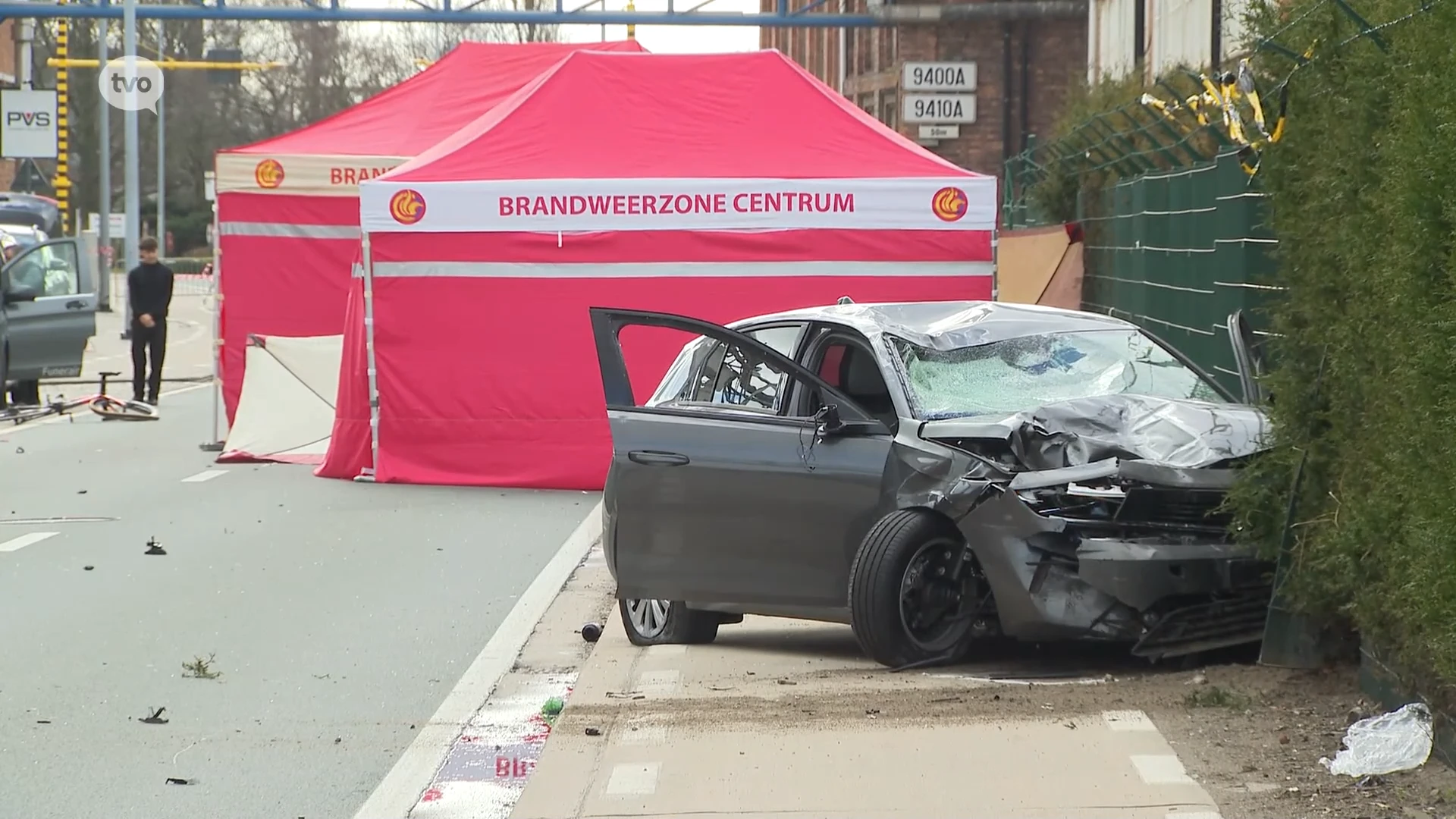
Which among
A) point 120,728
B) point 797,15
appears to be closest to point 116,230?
point 797,15

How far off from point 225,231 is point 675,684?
12579mm

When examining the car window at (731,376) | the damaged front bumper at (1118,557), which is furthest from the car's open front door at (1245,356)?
the car window at (731,376)

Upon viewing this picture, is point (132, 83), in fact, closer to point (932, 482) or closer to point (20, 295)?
point (20, 295)

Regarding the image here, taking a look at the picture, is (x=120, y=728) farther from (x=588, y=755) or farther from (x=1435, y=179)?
(x=1435, y=179)

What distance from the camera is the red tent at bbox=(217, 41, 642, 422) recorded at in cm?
1850

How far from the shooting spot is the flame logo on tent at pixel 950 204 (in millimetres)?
15391

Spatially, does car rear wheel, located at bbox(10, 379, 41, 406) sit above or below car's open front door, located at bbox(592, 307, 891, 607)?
below

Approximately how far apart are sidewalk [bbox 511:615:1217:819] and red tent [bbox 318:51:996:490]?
26.5ft

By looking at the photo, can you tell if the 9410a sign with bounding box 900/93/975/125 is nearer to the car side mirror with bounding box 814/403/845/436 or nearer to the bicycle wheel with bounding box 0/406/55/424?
the bicycle wheel with bounding box 0/406/55/424

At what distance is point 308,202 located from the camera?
1886cm

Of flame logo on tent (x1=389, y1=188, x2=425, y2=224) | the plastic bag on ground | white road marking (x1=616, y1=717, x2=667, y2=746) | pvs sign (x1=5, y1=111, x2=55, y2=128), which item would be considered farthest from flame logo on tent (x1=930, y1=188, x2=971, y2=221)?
pvs sign (x1=5, y1=111, x2=55, y2=128)

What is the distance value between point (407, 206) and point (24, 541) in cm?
432

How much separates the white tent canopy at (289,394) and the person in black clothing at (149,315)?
5.37 m

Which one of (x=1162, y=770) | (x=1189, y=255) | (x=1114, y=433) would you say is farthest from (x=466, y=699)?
(x=1189, y=255)
